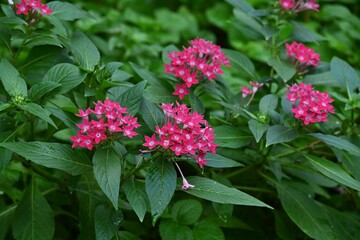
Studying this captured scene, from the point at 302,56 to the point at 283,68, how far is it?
0.10m

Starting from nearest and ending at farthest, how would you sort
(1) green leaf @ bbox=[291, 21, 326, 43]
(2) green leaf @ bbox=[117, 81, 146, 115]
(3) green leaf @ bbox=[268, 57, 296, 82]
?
(2) green leaf @ bbox=[117, 81, 146, 115], (3) green leaf @ bbox=[268, 57, 296, 82], (1) green leaf @ bbox=[291, 21, 326, 43]

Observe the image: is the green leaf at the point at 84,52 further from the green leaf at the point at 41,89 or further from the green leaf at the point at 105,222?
the green leaf at the point at 105,222

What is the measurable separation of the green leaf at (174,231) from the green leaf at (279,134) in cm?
49

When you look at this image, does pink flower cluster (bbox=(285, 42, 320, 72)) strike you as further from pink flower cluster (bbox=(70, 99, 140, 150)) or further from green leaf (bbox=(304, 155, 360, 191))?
pink flower cluster (bbox=(70, 99, 140, 150))

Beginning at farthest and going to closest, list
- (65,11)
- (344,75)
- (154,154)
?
(344,75) < (65,11) < (154,154)

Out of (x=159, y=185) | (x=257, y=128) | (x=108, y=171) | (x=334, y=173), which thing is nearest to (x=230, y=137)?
(x=257, y=128)

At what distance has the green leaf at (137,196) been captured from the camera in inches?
71.0

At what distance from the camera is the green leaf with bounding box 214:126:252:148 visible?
7.38ft

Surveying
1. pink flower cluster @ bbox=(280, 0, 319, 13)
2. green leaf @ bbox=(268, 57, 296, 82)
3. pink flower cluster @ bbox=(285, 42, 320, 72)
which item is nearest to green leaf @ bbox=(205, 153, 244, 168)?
green leaf @ bbox=(268, 57, 296, 82)

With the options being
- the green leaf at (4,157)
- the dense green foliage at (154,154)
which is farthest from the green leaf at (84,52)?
the green leaf at (4,157)

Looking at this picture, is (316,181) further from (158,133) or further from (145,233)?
(158,133)

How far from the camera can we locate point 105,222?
6.34ft

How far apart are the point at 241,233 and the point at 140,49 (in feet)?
5.26

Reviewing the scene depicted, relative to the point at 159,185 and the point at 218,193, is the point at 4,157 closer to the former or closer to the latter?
the point at 159,185
